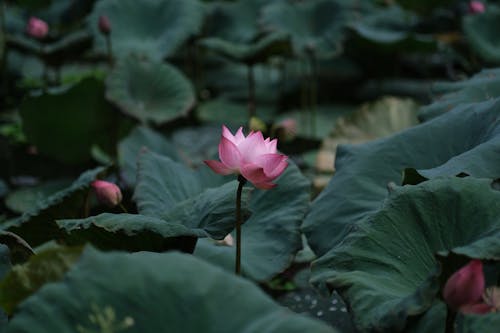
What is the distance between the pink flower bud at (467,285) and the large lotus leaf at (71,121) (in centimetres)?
169

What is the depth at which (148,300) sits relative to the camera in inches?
28.4

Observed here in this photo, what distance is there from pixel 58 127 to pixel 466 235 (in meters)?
1.69

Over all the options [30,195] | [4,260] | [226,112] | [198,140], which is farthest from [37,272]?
[226,112]

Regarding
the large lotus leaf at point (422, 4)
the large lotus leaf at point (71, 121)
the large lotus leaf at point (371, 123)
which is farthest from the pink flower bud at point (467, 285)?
the large lotus leaf at point (422, 4)

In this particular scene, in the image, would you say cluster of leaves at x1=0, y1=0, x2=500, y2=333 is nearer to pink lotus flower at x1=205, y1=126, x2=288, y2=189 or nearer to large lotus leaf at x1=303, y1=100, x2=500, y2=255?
large lotus leaf at x1=303, y1=100, x2=500, y2=255

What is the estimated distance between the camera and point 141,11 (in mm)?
3061

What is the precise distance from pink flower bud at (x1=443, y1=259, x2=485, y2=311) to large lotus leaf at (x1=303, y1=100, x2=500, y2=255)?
1.36ft

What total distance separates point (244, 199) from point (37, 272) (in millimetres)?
335

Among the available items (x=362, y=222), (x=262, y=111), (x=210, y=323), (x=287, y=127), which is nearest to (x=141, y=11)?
(x=262, y=111)

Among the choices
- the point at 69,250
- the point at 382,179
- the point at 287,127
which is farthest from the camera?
the point at 287,127

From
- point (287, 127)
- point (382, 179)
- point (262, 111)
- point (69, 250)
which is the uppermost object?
point (69, 250)

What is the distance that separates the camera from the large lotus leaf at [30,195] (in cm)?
219

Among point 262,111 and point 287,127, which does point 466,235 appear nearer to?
point 287,127

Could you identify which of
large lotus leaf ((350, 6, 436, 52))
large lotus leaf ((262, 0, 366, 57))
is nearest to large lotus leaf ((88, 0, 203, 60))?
large lotus leaf ((262, 0, 366, 57))
